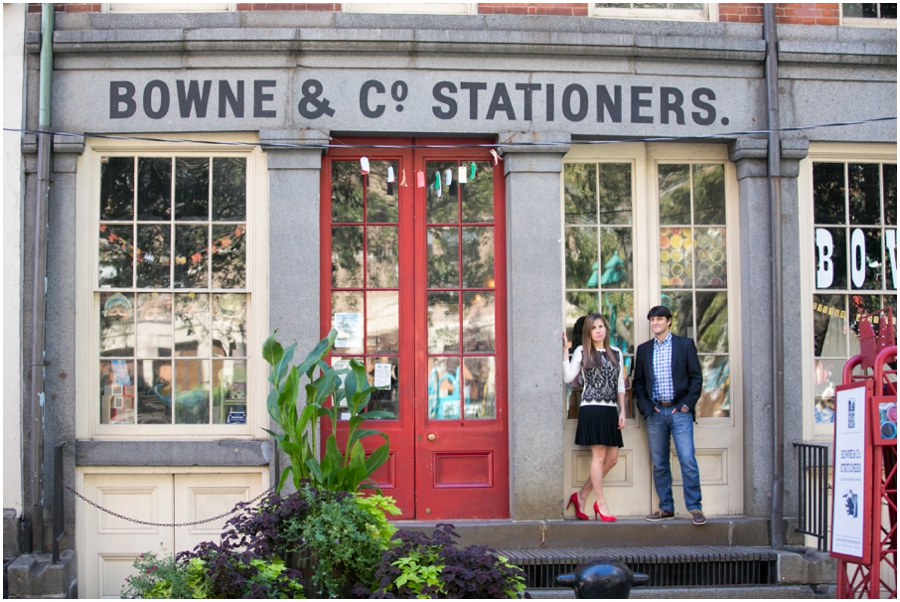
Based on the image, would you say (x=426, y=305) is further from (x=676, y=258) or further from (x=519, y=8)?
(x=519, y=8)

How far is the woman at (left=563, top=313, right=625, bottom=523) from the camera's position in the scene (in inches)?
282

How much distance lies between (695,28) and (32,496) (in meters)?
6.88

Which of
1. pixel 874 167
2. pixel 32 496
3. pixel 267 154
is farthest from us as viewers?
pixel 874 167

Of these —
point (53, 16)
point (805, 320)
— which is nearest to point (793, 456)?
point (805, 320)

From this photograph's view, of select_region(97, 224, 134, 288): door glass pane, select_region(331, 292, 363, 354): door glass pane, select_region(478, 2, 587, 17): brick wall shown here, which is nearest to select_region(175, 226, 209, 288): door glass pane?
select_region(97, 224, 134, 288): door glass pane

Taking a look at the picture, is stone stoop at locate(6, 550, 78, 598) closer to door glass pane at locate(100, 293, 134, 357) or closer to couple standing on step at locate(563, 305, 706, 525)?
door glass pane at locate(100, 293, 134, 357)

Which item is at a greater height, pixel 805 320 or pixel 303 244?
pixel 303 244

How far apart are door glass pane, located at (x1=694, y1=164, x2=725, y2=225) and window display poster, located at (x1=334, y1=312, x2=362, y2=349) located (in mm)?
3292

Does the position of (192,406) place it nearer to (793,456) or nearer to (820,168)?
(793,456)

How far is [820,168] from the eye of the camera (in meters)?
7.74

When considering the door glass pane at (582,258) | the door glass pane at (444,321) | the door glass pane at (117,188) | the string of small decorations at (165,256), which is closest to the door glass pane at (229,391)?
the string of small decorations at (165,256)

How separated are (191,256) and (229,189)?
0.67 metres

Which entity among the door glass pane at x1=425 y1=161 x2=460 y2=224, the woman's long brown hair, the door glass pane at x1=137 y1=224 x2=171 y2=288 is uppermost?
the door glass pane at x1=425 y1=161 x2=460 y2=224

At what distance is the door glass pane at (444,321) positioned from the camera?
24.7ft
